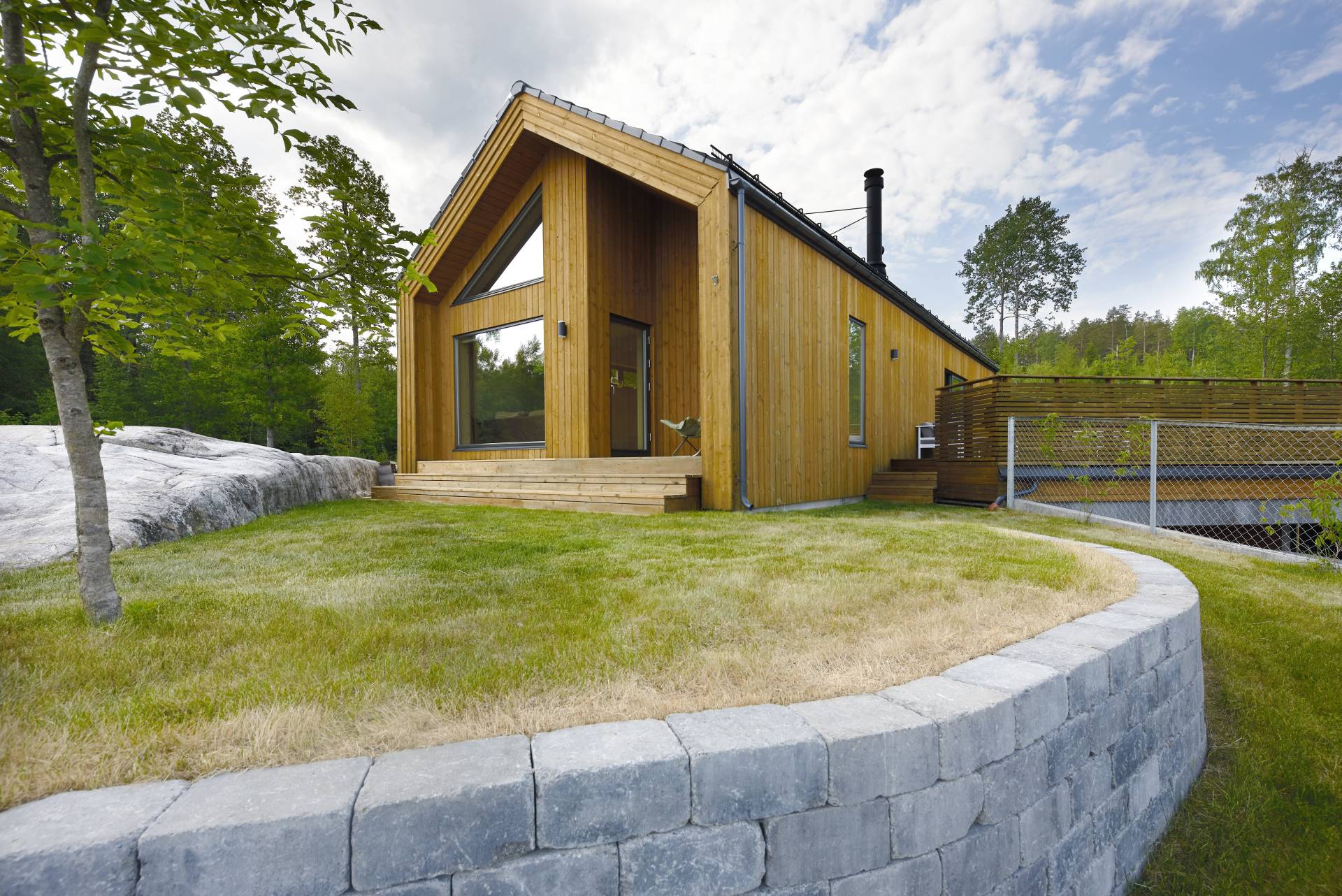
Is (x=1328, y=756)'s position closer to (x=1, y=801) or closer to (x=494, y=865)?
(x=494, y=865)

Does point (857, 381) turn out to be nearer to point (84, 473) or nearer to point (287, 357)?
point (84, 473)

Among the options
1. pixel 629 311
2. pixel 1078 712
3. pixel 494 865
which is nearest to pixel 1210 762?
pixel 1078 712

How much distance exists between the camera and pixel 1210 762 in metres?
2.53

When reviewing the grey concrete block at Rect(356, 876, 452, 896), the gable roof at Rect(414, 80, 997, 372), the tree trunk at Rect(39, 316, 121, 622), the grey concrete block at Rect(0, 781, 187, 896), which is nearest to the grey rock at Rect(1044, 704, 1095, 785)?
the grey concrete block at Rect(356, 876, 452, 896)

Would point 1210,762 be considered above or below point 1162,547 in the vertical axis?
below

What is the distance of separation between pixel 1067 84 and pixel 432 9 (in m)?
13.5

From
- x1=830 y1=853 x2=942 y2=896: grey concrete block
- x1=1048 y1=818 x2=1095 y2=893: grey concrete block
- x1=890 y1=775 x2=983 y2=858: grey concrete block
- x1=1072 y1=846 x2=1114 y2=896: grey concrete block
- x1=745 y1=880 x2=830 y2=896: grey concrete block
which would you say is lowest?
x1=1072 y1=846 x2=1114 y2=896: grey concrete block

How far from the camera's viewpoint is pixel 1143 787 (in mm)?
2148

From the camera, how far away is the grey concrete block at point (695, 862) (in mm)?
1174

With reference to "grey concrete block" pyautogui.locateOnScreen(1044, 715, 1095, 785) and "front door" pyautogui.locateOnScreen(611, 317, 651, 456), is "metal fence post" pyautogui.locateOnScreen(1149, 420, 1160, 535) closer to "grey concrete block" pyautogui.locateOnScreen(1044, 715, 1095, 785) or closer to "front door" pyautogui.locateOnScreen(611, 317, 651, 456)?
"grey concrete block" pyautogui.locateOnScreen(1044, 715, 1095, 785)

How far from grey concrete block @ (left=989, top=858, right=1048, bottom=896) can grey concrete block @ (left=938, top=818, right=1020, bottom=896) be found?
2cm

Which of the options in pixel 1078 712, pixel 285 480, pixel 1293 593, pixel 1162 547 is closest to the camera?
pixel 1078 712

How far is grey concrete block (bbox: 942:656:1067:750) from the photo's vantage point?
5.17 feet

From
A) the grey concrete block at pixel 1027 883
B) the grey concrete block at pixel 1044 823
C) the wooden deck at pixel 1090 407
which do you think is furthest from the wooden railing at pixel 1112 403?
the grey concrete block at pixel 1027 883
